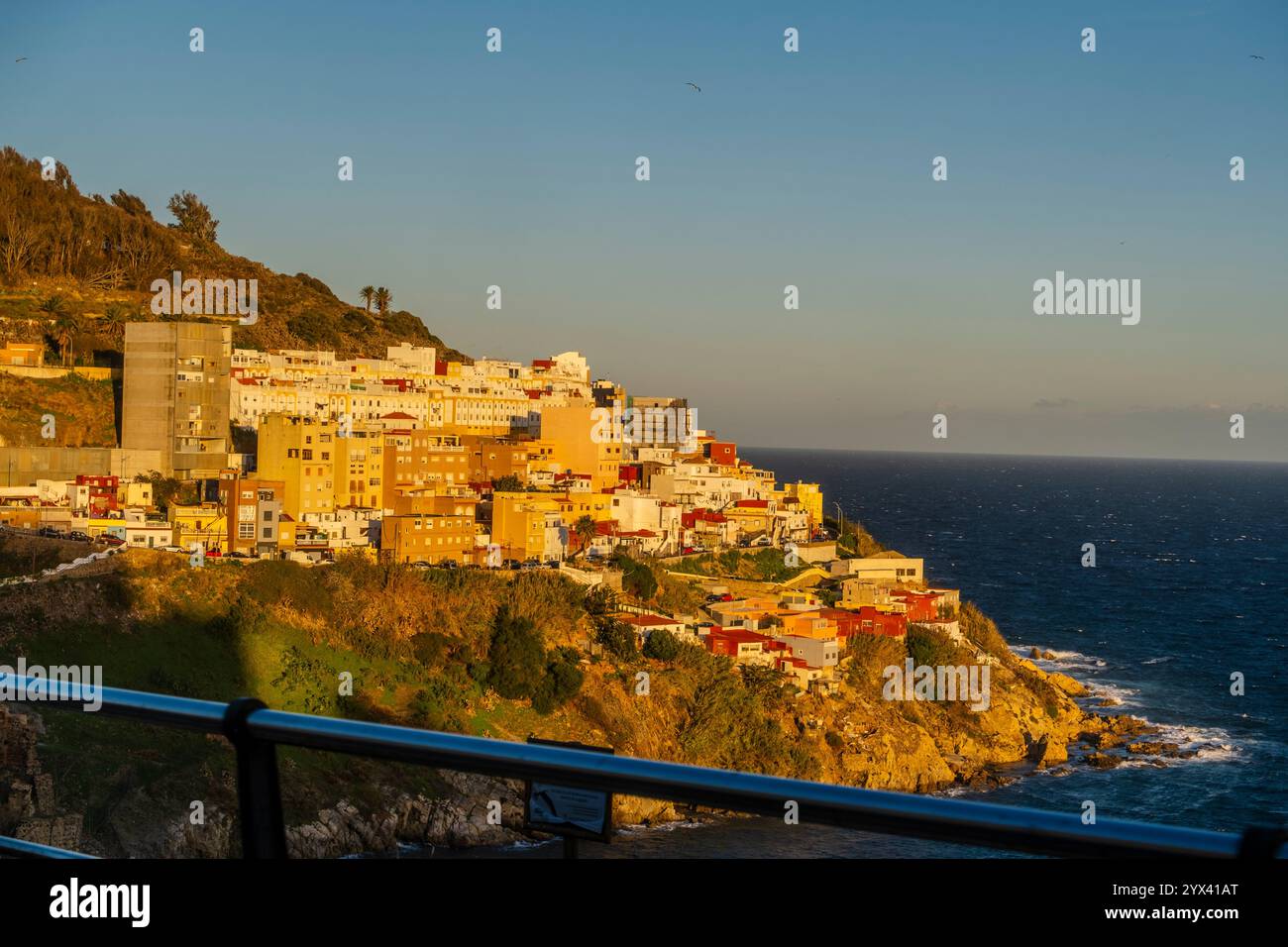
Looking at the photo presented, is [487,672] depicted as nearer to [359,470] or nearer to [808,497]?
[359,470]

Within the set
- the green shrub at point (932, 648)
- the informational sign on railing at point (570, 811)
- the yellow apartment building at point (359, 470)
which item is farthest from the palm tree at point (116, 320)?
the informational sign on railing at point (570, 811)

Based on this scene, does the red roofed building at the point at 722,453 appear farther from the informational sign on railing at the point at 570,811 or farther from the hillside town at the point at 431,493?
the informational sign on railing at the point at 570,811

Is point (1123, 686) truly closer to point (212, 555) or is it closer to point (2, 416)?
point (212, 555)

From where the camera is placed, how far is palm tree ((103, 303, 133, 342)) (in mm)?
44500

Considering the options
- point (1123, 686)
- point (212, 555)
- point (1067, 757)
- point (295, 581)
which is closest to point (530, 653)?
point (295, 581)

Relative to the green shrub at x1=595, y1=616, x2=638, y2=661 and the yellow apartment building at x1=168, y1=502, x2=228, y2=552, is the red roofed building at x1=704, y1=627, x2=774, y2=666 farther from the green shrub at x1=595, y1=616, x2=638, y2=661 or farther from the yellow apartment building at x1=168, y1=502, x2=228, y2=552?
the yellow apartment building at x1=168, y1=502, x2=228, y2=552

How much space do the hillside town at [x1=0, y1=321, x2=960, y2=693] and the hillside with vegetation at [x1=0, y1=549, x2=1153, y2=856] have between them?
3.11 ft

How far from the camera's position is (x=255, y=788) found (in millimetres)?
1736

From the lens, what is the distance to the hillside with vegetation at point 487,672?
2164 centimetres

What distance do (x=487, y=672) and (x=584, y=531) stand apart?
937cm

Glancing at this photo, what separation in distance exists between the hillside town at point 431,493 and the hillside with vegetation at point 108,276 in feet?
16.3

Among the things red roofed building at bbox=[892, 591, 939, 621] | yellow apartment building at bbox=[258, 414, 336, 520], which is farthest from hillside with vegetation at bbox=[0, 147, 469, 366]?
red roofed building at bbox=[892, 591, 939, 621]

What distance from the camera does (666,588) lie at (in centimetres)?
3092

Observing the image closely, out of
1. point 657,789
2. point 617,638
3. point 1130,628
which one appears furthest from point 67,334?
point 657,789
